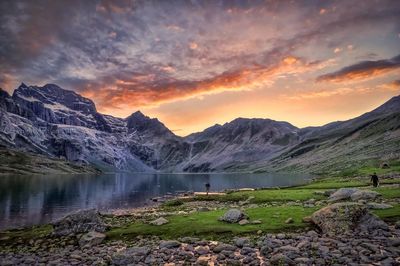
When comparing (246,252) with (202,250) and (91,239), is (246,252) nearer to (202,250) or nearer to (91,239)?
(202,250)

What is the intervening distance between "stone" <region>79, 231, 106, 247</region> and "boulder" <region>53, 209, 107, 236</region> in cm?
282

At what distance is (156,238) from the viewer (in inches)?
1216

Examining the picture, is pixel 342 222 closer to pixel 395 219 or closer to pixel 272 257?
pixel 395 219

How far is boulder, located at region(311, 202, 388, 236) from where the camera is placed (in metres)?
25.9

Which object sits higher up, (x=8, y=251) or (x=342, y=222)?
(x=342, y=222)

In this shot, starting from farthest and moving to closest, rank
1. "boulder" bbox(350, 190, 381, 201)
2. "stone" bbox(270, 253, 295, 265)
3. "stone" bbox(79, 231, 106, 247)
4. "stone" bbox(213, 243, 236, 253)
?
1. "boulder" bbox(350, 190, 381, 201)
2. "stone" bbox(79, 231, 106, 247)
3. "stone" bbox(213, 243, 236, 253)
4. "stone" bbox(270, 253, 295, 265)

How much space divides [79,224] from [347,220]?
26490 mm

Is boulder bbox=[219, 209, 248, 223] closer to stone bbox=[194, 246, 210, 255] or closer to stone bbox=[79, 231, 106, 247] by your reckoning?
stone bbox=[194, 246, 210, 255]

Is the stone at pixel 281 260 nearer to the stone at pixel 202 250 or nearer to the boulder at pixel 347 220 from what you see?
the stone at pixel 202 250

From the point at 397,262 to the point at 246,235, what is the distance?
12117 mm

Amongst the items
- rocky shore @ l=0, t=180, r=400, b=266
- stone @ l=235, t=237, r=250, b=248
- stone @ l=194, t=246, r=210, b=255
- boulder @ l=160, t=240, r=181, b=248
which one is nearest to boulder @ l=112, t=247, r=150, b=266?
rocky shore @ l=0, t=180, r=400, b=266

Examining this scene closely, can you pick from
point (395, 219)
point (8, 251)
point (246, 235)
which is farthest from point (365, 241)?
point (8, 251)

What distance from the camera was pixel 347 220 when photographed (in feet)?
87.9

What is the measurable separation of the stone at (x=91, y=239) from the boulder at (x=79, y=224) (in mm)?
2818
